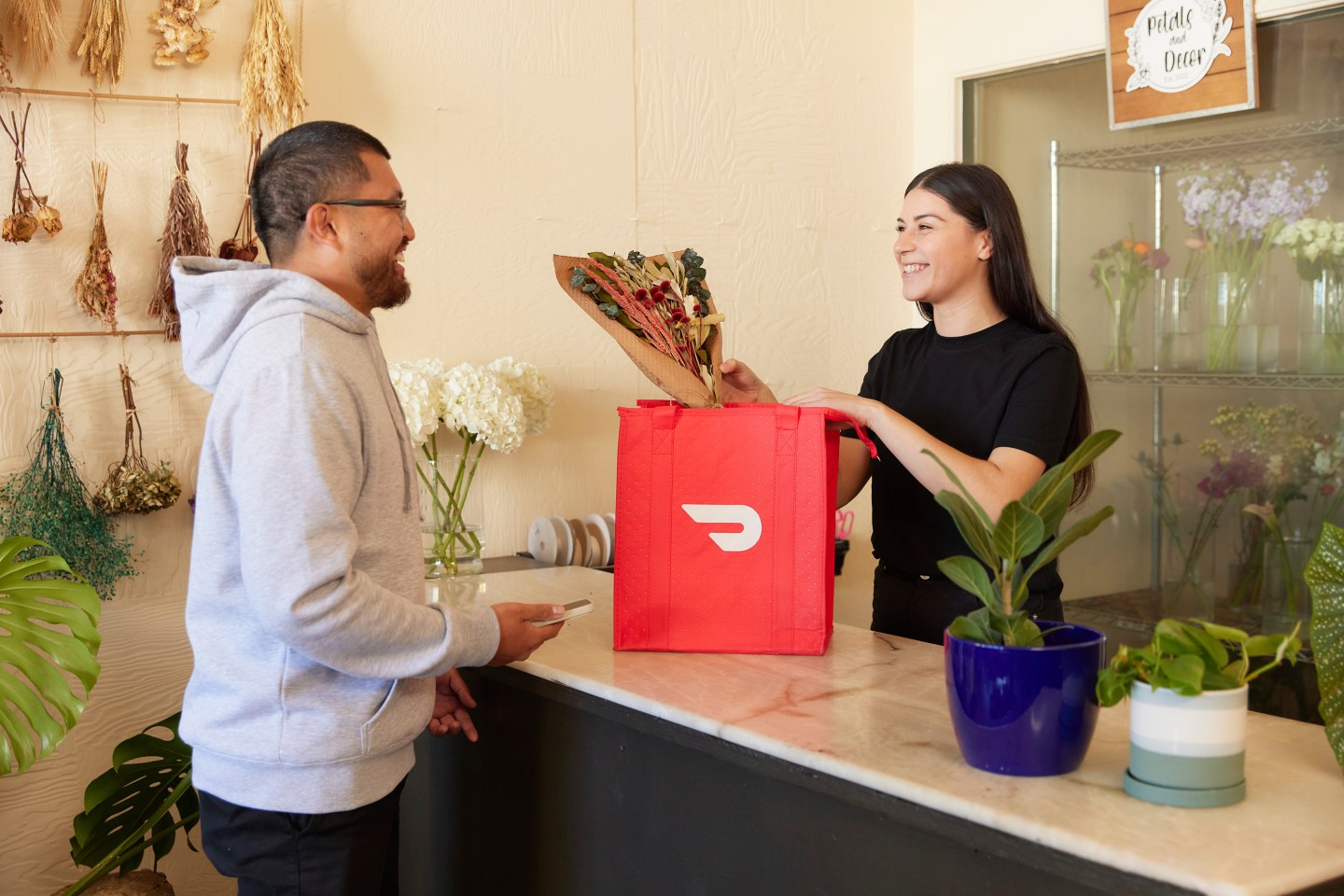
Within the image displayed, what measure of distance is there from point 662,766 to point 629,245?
1.69 m

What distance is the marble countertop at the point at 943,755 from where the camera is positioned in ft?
3.59

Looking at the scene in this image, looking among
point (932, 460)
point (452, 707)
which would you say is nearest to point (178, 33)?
point (452, 707)

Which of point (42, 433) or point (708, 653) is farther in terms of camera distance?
point (42, 433)

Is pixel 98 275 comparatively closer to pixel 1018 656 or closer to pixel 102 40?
pixel 102 40

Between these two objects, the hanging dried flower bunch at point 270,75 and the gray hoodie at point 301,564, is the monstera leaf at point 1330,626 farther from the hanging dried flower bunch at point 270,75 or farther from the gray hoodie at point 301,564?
the hanging dried flower bunch at point 270,75

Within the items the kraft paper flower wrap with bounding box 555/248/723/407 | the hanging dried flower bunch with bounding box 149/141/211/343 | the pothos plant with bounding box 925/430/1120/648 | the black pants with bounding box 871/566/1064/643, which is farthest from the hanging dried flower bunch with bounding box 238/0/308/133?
the pothos plant with bounding box 925/430/1120/648

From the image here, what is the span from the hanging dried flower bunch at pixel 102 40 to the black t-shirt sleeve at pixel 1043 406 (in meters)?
1.71

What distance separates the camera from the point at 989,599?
128 centimetres

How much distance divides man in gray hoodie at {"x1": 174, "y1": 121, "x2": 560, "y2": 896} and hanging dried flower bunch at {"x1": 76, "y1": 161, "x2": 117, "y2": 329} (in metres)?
0.79

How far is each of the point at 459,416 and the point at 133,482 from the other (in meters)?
0.62

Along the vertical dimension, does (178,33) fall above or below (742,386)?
above

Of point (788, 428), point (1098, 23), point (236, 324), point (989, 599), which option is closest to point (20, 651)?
point (236, 324)

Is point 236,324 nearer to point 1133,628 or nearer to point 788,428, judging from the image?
point 788,428

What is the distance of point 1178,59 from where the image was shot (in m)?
3.00
